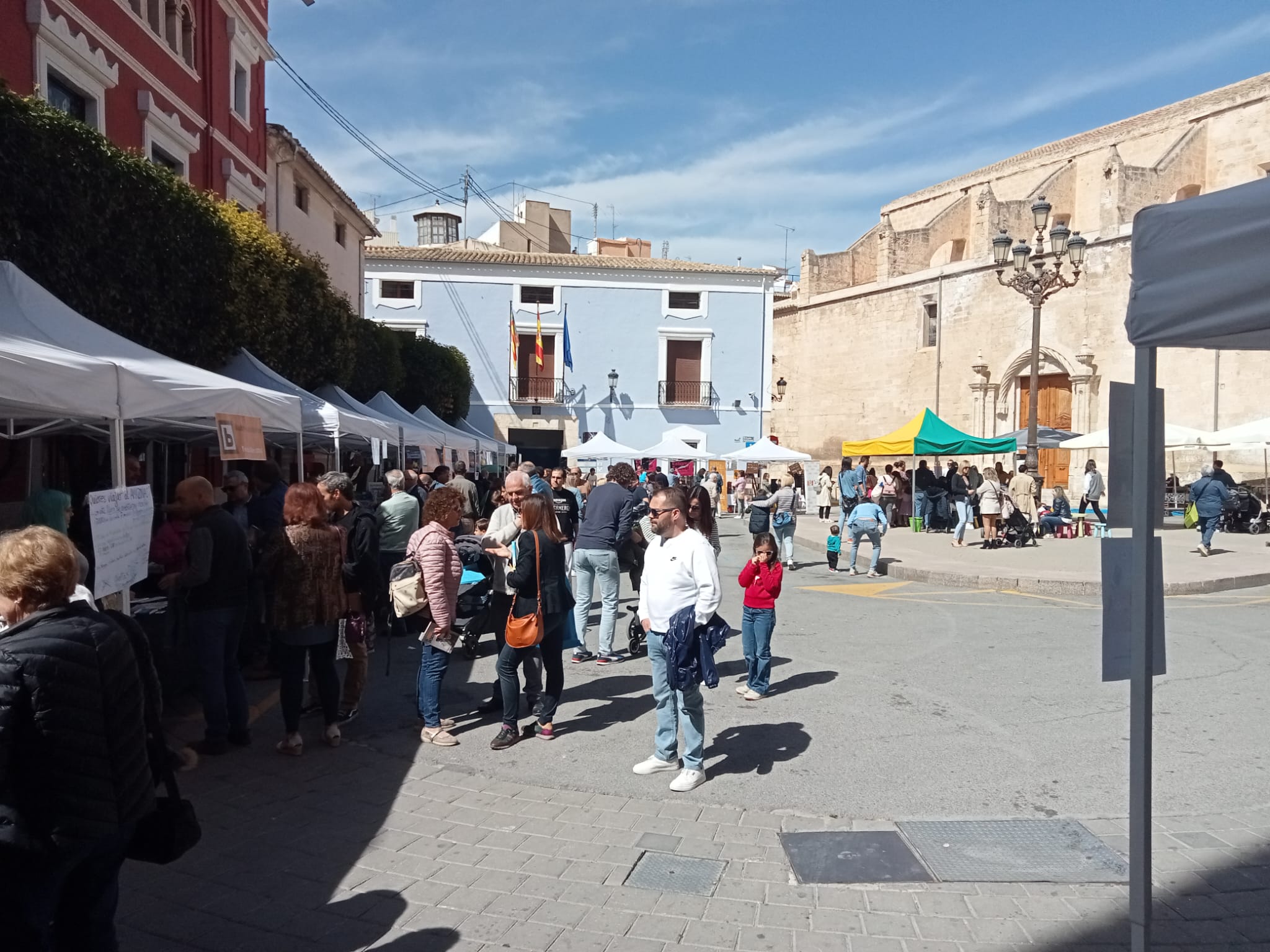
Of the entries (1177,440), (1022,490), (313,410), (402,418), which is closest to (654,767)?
(313,410)

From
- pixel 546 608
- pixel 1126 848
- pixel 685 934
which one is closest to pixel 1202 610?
pixel 1126 848

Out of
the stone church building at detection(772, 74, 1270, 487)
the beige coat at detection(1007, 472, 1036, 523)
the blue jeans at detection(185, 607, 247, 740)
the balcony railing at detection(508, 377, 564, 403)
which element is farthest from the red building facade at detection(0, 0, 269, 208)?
the stone church building at detection(772, 74, 1270, 487)

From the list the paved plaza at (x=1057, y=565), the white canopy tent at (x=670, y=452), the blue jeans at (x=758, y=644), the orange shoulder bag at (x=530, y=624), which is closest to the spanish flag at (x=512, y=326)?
the white canopy tent at (x=670, y=452)

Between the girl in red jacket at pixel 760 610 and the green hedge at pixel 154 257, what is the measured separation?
6516 millimetres

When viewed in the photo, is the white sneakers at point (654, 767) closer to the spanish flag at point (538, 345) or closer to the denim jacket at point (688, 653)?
the denim jacket at point (688, 653)

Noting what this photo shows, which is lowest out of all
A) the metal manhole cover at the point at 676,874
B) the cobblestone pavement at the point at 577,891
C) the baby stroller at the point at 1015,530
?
the metal manhole cover at the point at 676,874

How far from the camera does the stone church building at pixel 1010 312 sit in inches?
1163

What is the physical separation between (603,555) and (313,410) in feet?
14.1

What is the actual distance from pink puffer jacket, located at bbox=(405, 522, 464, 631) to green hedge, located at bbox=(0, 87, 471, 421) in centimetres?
485

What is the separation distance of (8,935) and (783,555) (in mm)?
12237

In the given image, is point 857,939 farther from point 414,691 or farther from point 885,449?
point 885,449

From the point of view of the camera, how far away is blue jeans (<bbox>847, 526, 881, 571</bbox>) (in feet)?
43.9

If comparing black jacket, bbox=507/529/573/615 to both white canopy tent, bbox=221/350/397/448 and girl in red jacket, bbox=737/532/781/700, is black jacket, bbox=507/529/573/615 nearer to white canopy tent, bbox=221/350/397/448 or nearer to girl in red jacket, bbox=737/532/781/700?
girl in red jacket, bbox=737/532/781/700

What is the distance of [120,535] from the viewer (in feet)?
16.2
